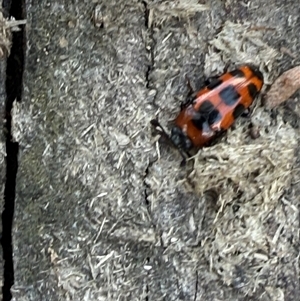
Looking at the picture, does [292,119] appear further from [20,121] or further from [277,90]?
[20,121]

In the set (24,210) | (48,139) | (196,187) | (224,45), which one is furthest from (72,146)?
(224,45)

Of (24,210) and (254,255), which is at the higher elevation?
(24,210)

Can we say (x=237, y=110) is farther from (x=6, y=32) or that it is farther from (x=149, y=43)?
(x=6, y=32)

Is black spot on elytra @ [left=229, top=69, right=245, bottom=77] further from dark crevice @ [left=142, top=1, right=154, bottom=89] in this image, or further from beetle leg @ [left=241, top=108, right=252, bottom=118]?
dark crevice @ [left=142, top=1, right=154, bottom=89]

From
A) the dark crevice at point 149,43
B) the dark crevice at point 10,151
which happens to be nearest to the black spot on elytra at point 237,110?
the dark crevice at point 149,43

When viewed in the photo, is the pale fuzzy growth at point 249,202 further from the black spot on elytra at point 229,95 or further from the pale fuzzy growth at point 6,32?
the pale fuzzy growth at point 6,32

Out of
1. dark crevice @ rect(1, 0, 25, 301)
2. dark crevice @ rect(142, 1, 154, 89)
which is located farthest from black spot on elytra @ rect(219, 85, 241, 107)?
dark crevice @ rect(1, 0, 25, 301)
